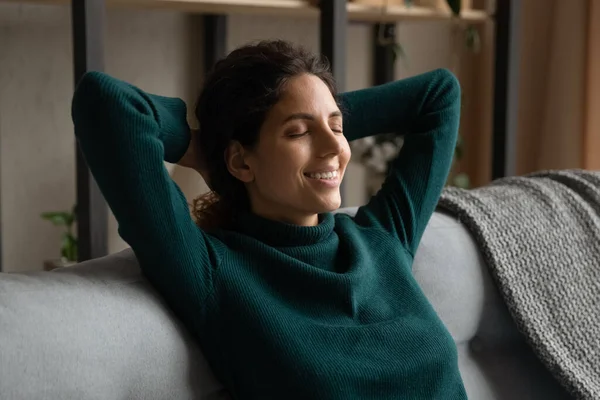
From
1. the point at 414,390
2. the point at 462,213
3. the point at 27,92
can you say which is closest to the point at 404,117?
the point at 462,213

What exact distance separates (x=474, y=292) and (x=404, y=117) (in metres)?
0.32

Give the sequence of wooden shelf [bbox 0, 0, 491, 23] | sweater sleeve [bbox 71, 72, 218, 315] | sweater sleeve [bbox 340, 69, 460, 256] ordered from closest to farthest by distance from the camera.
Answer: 1. sweater sleeve [bbox 71, 72, 218, 315]
2. sweater sleeve [bbox 340, 69, 460, 256]
3. wooden shelf [bbox 0, 0, 491, 23]

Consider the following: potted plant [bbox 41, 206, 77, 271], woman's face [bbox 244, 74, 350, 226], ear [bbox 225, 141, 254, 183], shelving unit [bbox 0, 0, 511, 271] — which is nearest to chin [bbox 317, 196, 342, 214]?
woman's face [bbox 244, 74, 350, 226]

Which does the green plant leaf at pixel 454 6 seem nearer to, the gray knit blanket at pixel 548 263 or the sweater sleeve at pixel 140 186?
the gray knit blanket at pixel 548 263

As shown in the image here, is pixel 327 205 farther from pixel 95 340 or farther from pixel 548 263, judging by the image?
pixel 548 263

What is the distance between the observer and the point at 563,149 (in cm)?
263

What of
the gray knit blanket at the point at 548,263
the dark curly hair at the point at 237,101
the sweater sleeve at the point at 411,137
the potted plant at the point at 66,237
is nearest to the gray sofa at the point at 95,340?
the dark curly hair at the point at 237,101

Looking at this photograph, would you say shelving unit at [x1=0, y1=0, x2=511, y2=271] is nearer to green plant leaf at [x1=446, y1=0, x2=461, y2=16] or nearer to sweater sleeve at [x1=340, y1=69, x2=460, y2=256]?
green plant leaf at [x1=446, y1=0, x2=461, y2=16]

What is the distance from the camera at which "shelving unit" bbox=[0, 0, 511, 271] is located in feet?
4.99

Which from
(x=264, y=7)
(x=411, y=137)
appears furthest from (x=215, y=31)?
(x=411, y=137)

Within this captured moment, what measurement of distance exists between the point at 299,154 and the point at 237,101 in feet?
0.37

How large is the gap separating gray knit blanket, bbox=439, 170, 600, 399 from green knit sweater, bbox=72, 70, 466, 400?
9.8 inches

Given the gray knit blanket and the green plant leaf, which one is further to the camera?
the green plant leaf

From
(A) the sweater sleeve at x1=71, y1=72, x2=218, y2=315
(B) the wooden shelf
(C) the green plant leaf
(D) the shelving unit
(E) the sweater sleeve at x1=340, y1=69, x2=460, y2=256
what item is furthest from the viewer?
(C) the green plant leaf
